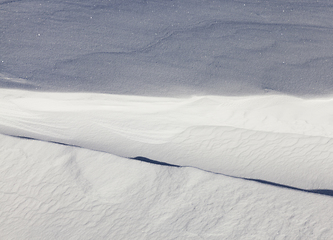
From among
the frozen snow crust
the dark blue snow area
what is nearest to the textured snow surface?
the frozen snow crust

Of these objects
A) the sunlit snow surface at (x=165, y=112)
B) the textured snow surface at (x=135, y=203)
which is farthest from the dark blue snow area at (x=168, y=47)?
the textured snow surface at (x=135, y=203)

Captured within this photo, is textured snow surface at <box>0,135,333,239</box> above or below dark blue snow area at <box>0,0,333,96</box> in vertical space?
below

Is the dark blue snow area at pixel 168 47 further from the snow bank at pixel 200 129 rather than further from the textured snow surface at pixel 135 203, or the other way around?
the textured snow surface at pixel 135 203

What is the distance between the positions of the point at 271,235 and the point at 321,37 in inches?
39.8

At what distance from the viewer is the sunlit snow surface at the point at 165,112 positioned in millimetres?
1296

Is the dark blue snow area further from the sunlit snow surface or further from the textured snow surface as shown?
the textured snow surface

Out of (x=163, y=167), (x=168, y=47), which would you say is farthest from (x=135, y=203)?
(x=168, y=47)

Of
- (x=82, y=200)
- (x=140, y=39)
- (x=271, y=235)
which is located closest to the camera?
(x=271, y=235)

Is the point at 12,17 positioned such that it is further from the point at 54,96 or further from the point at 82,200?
the point at 82,200

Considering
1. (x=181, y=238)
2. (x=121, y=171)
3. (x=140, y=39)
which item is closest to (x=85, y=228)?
(x=121, y=171)

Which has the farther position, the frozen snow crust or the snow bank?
the snow bank

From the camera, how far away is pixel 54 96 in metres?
1.48

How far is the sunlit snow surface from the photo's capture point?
1296 mm

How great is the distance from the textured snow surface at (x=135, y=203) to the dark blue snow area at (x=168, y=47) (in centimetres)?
42
